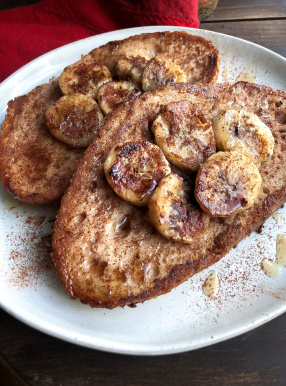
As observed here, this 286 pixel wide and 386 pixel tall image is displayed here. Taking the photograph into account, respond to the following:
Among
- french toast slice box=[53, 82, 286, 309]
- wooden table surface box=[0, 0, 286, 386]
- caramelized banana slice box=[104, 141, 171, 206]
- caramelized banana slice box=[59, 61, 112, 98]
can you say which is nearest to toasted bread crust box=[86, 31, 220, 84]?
caramelized banana slice box=[59, 61, 112, 98]

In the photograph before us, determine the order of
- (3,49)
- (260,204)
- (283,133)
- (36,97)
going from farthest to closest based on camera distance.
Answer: (3,49) → (36,97) → (283,133) → (260,204)

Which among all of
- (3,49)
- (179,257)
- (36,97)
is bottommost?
(179,257)

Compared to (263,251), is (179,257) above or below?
above

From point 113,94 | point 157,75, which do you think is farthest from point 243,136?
point 113,94

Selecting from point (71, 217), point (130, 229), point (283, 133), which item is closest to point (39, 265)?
point (71, 217)

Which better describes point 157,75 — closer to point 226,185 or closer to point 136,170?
point 136,170

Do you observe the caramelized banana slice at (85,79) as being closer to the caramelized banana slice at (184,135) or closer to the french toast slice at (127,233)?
the french toast slice at (127,233)

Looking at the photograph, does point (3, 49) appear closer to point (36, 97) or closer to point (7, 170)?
point (36, 97)

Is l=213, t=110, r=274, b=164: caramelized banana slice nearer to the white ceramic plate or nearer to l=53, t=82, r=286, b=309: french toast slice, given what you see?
l=53, t=82, r=286, b=309: french toast slice
